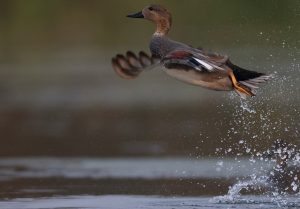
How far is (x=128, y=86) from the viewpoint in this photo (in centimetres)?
1633

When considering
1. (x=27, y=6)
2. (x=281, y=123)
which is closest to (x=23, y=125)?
(x=281, y=123)

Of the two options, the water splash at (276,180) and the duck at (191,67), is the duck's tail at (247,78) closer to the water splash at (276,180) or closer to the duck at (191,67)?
the duck at (191,67)

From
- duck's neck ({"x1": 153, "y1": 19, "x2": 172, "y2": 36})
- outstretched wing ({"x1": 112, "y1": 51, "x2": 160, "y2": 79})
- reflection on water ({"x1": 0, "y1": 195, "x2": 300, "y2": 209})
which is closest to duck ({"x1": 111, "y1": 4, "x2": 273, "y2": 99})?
outstretched wing ({"x1": 112, "y1": 51, "x2": 160, "y2": 79})

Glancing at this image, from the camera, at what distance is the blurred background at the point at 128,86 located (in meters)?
11.9

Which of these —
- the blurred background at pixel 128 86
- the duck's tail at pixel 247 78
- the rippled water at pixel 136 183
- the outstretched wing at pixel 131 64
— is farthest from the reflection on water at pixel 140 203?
the blurred background at pixel 128 86

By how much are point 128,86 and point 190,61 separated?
8.06 meters

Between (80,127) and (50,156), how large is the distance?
2102mm

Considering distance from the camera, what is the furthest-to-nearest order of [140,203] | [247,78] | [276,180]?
[276,180] → [140,203] → [247,78]

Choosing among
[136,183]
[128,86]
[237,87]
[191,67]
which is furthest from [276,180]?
[128,86]

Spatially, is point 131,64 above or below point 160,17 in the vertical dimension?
below

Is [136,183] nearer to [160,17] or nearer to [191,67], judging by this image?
[160,17]

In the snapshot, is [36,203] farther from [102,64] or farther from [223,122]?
[102,64]

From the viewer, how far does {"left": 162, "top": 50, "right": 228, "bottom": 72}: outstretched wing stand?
8.29 metres

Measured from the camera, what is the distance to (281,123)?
11.4 meters
